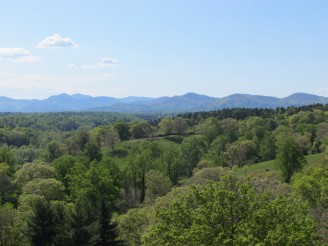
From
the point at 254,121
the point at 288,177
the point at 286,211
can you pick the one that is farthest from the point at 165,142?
the point at 286,211

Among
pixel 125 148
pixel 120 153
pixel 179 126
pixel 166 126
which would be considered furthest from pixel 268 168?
pixel 166 126

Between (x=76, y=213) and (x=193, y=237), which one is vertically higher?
(x=193, y=237)

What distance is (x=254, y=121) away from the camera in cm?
14525

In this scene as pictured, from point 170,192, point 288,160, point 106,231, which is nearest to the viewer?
point 106,231

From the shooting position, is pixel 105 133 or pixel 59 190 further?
pixel 105 133

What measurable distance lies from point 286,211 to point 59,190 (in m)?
42.4

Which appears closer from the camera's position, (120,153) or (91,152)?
(91,152)

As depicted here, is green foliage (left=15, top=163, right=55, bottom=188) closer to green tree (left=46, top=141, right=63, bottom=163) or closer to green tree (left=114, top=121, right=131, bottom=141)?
green tree (left=46, top=141, right=63, bottom=163)

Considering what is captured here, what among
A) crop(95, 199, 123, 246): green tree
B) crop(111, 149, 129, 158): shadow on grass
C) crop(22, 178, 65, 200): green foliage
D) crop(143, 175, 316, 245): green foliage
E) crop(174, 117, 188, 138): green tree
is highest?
crop(143, 175, 316, 245): green foliage

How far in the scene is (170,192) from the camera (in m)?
48.8

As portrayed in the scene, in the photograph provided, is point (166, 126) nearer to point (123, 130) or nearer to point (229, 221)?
point (123, 130)

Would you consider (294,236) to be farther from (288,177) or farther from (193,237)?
(288,177)

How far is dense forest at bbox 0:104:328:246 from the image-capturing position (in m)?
20.8

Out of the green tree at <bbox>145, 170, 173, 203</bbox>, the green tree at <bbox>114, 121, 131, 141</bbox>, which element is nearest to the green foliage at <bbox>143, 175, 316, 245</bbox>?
the green tree at <bbox>145, 170, 173, 203</bbox>
